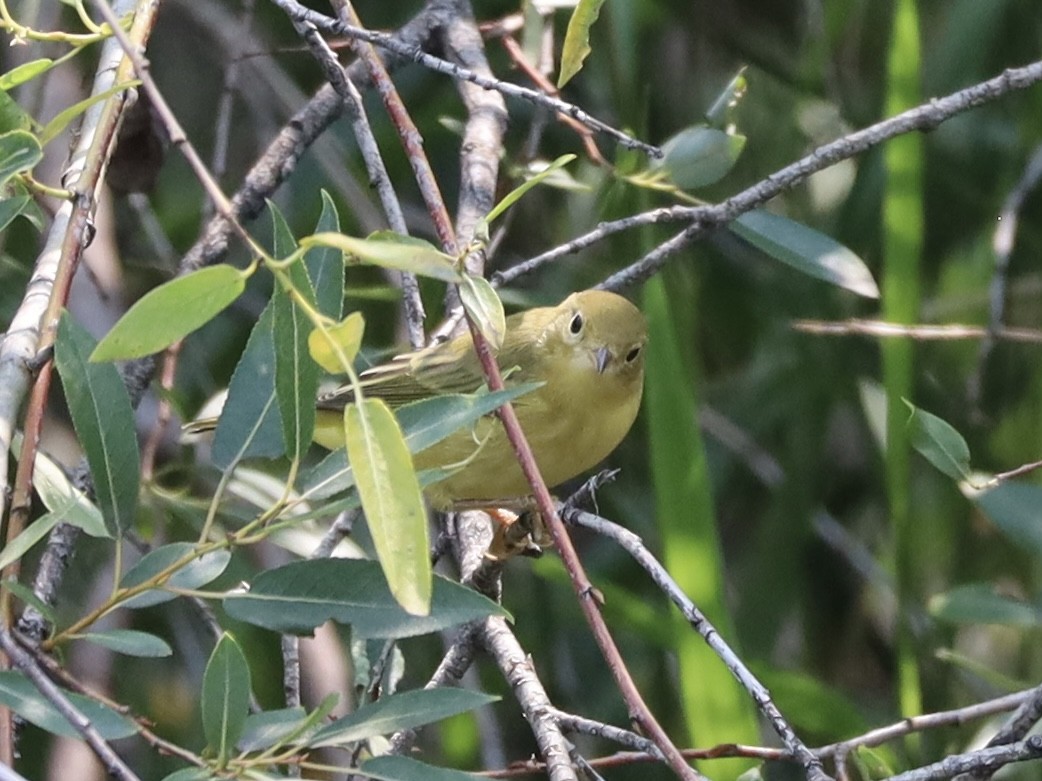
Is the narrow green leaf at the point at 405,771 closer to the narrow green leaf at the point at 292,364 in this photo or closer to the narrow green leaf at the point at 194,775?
the narrow green leaf at the point at 194,775

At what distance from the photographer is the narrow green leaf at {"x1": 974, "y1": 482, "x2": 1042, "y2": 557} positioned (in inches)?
110

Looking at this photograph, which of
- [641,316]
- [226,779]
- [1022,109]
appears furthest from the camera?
[1022,109]

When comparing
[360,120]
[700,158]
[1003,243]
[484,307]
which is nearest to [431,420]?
[484,307]

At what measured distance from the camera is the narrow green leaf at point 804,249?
103 inches

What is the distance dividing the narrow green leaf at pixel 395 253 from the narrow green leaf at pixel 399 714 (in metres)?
0.46

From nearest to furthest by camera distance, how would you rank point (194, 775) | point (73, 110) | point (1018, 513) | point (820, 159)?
point (194, 775) < point (73, 110) < point (820, 159) < point (1018, 513)

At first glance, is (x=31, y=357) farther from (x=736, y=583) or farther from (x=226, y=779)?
(x=736, y=583)

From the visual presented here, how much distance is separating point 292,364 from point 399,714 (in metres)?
0.40

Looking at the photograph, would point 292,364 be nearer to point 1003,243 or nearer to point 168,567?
point 168,567

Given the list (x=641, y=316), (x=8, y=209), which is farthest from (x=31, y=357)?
(x=641, y=316)

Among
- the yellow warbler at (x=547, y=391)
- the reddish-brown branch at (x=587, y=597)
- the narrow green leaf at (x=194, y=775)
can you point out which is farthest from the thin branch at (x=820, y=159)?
the narrow green leaf at (x=194, y=775)

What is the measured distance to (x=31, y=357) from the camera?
1899mm

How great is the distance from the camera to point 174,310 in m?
1.37

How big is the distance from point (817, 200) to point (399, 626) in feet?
10.8
